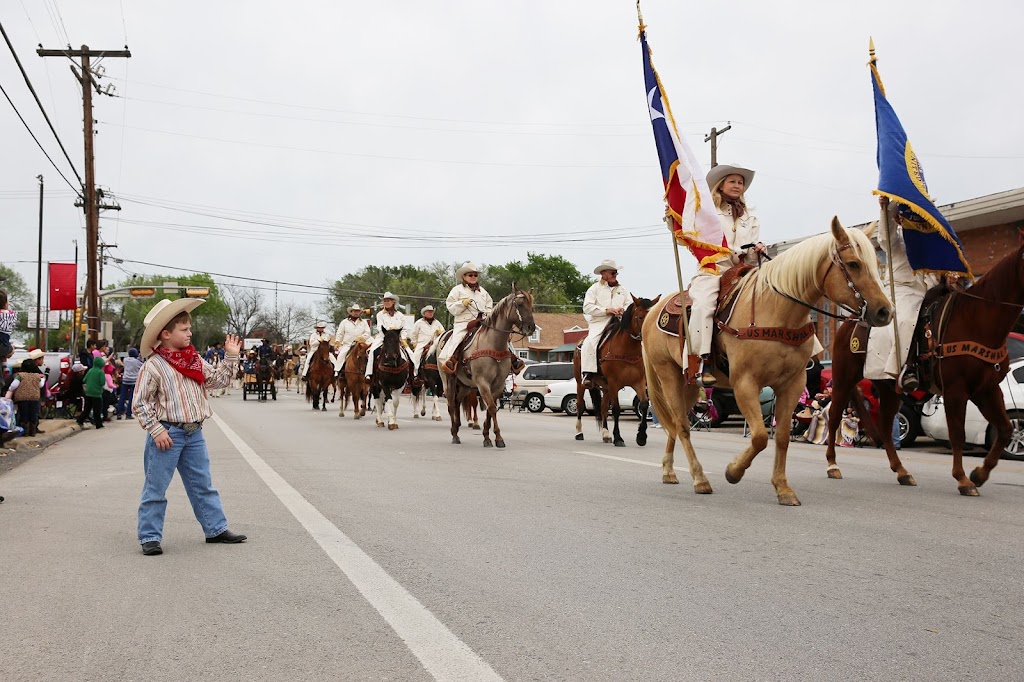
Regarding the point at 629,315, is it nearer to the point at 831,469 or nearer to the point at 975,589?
Result: the point at 831,469

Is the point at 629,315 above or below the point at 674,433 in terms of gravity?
above

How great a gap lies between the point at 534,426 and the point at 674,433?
472 inches

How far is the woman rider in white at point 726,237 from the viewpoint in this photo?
330 inches

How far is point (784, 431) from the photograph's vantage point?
302 inches

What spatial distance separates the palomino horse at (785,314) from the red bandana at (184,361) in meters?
4.31

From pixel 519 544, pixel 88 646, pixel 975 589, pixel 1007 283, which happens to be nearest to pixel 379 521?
pixel 519 544

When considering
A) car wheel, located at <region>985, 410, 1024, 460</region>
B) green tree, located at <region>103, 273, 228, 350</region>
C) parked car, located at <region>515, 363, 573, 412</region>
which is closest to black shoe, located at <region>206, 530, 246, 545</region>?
car wheel, located at <region>985, 410, 1024, 460</region>

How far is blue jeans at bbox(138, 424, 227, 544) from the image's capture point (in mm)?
6199

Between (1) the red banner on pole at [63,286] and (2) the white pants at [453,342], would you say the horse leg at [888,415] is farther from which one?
(1) the red banner on pole at [63,286]

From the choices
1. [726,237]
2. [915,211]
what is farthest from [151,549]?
[915,211]

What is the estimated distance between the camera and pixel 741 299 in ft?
26.4

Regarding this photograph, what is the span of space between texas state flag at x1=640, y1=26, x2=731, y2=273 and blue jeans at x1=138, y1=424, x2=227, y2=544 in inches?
191

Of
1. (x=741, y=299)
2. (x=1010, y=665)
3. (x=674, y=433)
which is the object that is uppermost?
(x=741, y=299)

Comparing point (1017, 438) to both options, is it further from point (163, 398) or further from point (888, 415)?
point (163, 398)
